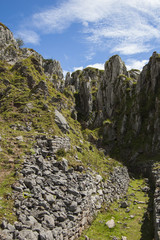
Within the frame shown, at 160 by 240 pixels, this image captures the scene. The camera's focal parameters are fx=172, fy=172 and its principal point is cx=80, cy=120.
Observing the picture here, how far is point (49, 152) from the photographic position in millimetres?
22406

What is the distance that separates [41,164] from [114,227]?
1079cm

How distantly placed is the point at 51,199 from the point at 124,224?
10.3 meters

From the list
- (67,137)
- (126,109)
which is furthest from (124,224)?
(126,109)

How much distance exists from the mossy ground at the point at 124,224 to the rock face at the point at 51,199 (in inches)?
42.3

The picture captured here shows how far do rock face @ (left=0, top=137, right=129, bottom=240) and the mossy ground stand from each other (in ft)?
3.52

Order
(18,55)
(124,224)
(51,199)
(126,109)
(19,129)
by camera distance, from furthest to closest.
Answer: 1. (18,55)
2. (126,109)
3. (19,129)
4. (124,224)
5. (51,199)

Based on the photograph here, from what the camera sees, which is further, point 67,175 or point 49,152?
point 49,152

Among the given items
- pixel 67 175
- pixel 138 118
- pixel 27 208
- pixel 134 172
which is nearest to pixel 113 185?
pixel 67 175

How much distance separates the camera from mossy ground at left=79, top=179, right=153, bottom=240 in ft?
58.2

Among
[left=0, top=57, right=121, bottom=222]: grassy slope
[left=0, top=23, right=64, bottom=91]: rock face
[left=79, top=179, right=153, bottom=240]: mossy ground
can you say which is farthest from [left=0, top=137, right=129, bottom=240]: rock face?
[left=0, top=23, right=64, bottom=91]: rock face

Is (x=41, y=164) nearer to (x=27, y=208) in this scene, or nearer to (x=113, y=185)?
(x=27, y=208)

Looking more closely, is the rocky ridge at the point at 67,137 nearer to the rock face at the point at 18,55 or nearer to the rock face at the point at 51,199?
the rock face at the point at 51,199

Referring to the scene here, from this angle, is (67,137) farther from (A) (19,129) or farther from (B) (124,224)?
(B) (124,224)

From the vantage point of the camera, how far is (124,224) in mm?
20094
